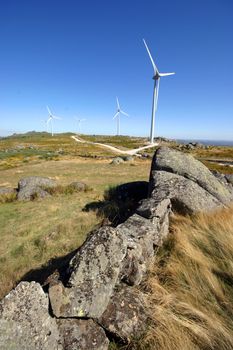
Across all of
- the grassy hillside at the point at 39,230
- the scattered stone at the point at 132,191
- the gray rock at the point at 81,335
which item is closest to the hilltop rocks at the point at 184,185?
the scattered stone at the point at 132,191

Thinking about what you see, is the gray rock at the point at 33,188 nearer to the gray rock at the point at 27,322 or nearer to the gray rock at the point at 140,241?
the gray rock at the point at 140,241

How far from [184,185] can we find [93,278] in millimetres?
7072

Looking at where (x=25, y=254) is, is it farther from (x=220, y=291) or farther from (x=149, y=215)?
(x=220, y=291)

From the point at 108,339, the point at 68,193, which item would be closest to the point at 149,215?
the point at 108,339

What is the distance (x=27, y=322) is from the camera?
3.94 m

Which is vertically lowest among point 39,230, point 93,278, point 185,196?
point 39,230

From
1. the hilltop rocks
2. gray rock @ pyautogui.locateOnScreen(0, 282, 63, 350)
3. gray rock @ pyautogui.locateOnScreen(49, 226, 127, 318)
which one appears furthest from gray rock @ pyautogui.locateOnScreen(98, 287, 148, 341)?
the hilltop rocks

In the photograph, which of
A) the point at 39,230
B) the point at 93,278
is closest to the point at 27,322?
the point at 93,278

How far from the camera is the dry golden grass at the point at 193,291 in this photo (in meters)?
4.12

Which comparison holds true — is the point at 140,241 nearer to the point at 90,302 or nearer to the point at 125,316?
the point at 125,316

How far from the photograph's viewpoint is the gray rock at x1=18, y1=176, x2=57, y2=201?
19.5 m

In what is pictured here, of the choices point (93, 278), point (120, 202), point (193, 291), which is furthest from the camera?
point (120, 202)

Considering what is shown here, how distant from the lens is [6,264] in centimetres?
947

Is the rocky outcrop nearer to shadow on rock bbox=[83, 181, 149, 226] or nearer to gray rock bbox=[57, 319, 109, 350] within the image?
gray rock bbox=[57, 319, 109, 350]
